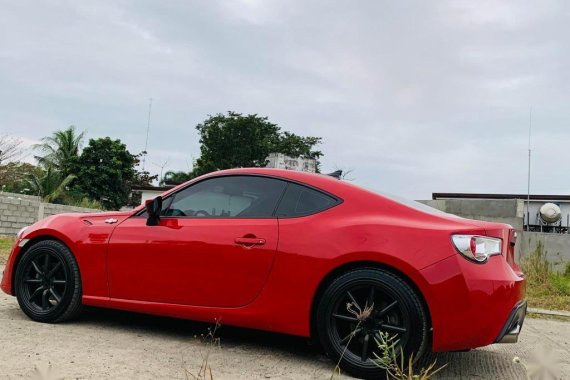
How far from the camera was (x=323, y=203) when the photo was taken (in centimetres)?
373

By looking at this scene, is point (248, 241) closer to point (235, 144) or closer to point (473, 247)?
point (473, 247)

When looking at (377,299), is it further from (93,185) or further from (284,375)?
(93,185)

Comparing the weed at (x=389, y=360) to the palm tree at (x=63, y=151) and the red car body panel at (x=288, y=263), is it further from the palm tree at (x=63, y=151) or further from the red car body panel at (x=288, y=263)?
the palm tree at (x=63, y=151)

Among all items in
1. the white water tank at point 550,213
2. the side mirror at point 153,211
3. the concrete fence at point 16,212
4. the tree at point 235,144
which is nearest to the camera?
the side mirror at point 153,211

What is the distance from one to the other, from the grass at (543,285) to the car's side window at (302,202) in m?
5.15

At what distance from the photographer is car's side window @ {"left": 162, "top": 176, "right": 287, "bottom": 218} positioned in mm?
3900

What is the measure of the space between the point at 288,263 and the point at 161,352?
1.03 m

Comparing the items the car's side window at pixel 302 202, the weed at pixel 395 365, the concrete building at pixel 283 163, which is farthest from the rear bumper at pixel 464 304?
the concrete building at pixel 283 163

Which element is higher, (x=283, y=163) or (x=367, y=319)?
(x=283, y=163)

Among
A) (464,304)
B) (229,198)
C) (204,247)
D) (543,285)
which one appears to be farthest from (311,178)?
(543,285)

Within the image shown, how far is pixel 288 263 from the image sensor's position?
356 cm

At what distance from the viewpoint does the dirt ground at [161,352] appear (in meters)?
3.13

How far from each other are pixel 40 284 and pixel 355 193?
2677mm

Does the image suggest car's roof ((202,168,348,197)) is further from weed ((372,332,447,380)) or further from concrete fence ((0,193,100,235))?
concrete fence ((0,193,100,235))
